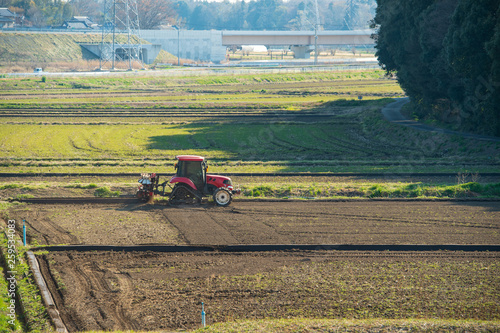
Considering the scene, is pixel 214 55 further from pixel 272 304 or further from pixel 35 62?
pixel 272 304

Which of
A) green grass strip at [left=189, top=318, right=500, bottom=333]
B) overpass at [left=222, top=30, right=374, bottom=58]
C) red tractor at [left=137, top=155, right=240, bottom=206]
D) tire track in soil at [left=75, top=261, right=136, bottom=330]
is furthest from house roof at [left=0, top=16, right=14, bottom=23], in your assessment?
green grass strip at [left=189, top=318, right=500, bottom=333]

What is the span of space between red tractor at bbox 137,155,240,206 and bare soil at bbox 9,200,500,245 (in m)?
0.52

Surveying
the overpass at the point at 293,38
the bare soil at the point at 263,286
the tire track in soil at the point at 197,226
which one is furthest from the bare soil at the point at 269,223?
the overpass at the point at 293,38

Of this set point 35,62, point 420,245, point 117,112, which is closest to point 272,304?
point 420,245

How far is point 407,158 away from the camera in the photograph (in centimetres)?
3447

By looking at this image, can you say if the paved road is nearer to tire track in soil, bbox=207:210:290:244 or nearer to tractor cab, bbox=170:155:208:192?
tire track in soil, bbox=207:210:290:244

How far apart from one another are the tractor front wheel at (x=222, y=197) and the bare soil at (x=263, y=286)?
5116 millimetres

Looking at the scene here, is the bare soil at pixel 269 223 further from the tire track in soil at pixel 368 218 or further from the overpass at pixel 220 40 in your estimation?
the overpass at pixel 220 40

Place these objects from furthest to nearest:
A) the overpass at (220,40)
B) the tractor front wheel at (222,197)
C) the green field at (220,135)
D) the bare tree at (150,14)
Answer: the bare tree at (150,14), the overpass at (220,40), the green field at (220,135), the tractor front wheel at (222,197)

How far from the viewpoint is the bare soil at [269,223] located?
1733 cm

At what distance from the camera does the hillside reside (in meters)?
104

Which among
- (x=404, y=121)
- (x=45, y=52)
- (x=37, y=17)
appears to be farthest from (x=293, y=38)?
(x=404, y=121)

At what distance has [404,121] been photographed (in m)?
46.1

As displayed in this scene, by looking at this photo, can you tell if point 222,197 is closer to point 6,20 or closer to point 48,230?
point 48,230
